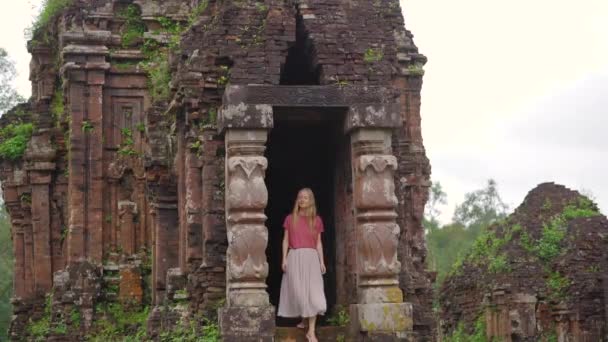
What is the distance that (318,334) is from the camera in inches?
402

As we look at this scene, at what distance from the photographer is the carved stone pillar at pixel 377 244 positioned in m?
9.69

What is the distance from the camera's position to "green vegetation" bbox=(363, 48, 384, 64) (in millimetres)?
10453

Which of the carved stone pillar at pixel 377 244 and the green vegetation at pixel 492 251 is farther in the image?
the green vegetation at pixel 492 251

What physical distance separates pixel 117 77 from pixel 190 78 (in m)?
7.17

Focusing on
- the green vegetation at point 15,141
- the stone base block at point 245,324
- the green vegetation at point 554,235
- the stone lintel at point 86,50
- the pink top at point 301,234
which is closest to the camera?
the stone base block at point 245,324

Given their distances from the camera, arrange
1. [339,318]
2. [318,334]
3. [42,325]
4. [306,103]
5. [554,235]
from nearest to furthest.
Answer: [306,103] < [318,334] < [339,318] < [42,325] < [554,235]

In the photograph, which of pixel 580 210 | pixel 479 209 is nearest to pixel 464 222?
pixel 479 209

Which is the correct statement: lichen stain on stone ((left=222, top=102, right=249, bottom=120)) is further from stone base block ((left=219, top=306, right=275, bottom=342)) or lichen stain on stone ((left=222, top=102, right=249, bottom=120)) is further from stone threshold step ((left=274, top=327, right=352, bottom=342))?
stone threshold step ((left=274, top=327, right=352, bottom=342))

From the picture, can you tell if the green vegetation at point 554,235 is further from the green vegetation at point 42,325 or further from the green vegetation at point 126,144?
the green vegetation at point 42,325

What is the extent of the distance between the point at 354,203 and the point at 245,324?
1477 millimetres

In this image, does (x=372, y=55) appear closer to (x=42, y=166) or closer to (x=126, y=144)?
(x=126, y=144)

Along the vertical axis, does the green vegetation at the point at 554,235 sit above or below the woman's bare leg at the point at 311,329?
above

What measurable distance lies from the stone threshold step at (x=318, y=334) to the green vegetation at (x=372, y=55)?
2.43 m

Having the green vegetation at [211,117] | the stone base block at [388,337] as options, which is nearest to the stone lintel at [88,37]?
the green vegetation at [211,117]
